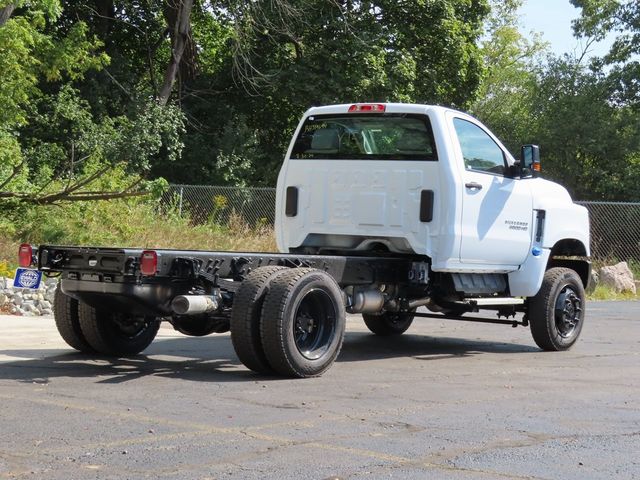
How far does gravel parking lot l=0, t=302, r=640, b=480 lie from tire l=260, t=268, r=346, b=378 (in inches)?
7.3

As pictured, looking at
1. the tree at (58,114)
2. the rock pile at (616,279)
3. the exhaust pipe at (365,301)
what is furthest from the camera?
the rock pile at (616,279)

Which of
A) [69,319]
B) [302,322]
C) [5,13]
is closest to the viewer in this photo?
[302,322]

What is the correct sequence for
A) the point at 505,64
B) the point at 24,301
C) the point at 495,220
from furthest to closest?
the point at 505,64 → the point at 24,301 → the point at 495,220

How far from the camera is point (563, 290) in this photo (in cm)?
1216

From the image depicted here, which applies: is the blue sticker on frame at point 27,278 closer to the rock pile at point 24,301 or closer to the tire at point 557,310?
the rock pile at point 24,301

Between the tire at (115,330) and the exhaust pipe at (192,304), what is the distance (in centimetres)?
126

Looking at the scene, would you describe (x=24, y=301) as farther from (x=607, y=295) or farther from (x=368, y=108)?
(x=607, y=295)

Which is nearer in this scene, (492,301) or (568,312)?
(492,301)

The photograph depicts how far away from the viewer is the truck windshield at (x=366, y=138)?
10.9 m

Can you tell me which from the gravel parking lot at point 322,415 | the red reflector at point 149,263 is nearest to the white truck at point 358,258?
the red reflector at point 149,263

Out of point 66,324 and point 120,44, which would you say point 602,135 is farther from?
point 66,324

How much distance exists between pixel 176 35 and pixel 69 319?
20.8 meters

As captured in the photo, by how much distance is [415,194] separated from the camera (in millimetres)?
10727

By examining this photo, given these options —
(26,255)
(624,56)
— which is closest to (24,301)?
(26,255)
